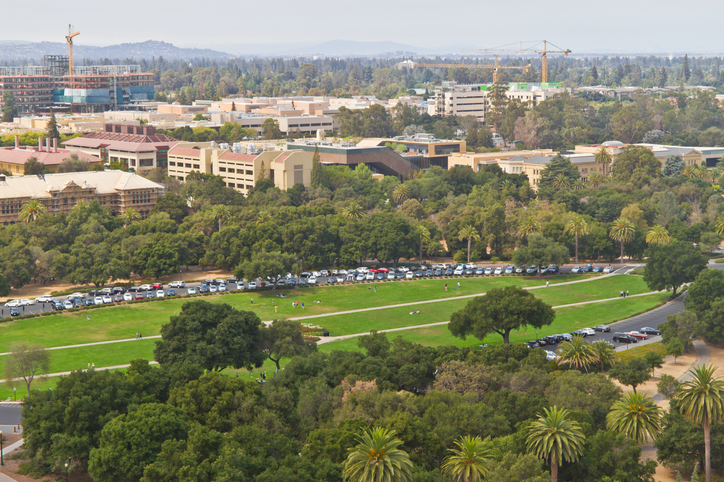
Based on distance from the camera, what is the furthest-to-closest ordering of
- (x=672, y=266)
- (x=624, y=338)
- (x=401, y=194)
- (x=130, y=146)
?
(x=130, y=146), (x=401, y=194), (x=672, y=266), (x=624, y=338)

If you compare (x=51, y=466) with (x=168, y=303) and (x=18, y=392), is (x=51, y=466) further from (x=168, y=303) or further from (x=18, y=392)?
(x=168, y=303)

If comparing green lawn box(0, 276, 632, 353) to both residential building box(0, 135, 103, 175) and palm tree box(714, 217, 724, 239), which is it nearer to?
palm tree box(714, 217, 724, 239)

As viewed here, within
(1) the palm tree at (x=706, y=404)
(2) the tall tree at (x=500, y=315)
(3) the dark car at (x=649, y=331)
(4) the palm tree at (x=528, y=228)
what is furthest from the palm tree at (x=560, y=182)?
(1) the palm tree at (x=706, y=404)

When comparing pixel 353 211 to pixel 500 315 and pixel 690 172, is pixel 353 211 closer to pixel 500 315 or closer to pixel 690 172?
pixel 500 315

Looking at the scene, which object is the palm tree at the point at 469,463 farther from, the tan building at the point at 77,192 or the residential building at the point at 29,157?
the residential building at the point at 29,157

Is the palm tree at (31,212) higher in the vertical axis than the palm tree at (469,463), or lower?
higher

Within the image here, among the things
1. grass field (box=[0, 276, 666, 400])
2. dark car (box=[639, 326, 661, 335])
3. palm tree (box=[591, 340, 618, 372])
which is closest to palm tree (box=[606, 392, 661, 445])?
palm tree (box=[591, 340, 618, 372])

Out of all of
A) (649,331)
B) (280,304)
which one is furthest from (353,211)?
(649,331)
